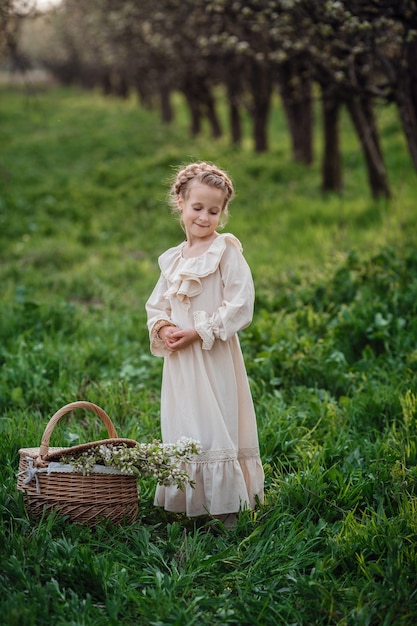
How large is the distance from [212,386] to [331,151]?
10118 millimetres

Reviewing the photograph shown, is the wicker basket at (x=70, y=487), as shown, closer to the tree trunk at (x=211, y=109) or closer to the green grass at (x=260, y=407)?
the green grass at (x=260, y=407)

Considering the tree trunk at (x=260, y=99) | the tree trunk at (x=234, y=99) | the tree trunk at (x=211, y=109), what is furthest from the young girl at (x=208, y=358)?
the tree trunk at (x=211, y=109)

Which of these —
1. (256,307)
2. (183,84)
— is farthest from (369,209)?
(183,84)

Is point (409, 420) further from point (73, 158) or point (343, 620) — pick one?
point (73, 158)

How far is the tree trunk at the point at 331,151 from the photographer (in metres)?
12.8

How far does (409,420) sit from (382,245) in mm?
3951

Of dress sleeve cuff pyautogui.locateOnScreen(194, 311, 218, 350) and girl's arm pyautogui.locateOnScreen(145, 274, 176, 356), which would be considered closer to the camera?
dress sleeve cuff pyautogui.locateOnScreen(194, 311, 218, 350)

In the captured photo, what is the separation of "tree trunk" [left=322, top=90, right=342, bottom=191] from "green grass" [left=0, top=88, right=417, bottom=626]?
3.98 ft

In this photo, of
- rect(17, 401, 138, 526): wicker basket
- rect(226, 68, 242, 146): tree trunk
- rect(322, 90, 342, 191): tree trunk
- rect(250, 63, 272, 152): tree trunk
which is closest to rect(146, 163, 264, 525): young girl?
rect(17, 401, 138, 526): wicker basket

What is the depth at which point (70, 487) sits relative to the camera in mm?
3480

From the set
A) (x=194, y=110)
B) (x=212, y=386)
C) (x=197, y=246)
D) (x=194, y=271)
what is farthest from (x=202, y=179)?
(x=194, y=110)

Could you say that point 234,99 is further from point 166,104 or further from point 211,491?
point 211,491

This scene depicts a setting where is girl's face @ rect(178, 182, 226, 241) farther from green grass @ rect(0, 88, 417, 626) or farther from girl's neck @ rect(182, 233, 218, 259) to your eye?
green grass @ rect(0, 88, 417, 626)

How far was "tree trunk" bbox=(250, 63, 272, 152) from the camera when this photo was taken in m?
16.6
